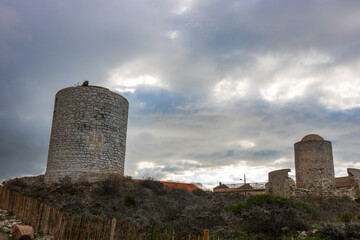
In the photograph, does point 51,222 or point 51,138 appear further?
point 51,138

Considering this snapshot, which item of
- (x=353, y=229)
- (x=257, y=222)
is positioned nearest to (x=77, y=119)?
(x=257, y=222)

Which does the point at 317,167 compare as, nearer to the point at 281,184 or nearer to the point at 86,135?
the point at 281,184

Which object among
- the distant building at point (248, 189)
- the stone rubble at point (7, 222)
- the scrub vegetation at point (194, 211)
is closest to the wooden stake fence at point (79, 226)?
the stone rubble at point (7, 222)

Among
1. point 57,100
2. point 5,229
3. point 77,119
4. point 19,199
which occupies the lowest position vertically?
point 5,229

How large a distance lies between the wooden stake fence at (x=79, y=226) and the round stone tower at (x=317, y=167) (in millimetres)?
14894

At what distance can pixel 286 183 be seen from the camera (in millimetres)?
22141

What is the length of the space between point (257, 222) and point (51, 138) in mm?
13286

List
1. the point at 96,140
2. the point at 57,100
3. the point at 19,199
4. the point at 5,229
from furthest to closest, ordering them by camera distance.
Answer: the point at 57,100 → the point at 96,140 → the point at 19,199 → the point at 5,229

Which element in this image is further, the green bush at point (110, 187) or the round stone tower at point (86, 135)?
the round stone tower at point (86, 135)

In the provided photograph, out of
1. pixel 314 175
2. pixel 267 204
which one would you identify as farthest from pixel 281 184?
pixel 267 204

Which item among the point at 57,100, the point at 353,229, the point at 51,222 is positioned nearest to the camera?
the point at 353,229

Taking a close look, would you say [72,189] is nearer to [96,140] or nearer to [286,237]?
[96,140]

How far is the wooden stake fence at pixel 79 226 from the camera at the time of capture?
7.04 m

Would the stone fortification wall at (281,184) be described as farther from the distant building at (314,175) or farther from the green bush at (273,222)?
the green bush at (273,222)
